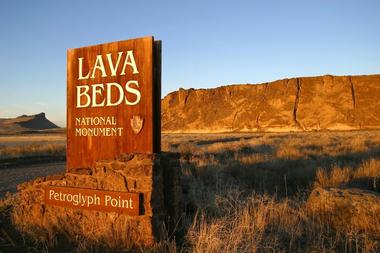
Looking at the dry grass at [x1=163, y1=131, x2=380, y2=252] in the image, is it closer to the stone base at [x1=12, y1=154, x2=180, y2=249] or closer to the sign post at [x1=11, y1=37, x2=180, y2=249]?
the stone base at [x1=12, y1=154, x2=180, y2=249]

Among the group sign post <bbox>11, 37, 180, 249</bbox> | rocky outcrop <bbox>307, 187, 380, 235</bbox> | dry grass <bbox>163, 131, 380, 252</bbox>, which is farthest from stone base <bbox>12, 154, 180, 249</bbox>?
rocky outcrop <bbox>307, 187, 380, 235</bbox>

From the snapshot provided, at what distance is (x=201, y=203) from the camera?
7.39 m

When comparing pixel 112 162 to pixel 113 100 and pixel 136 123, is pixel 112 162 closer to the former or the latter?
pixel 136 123

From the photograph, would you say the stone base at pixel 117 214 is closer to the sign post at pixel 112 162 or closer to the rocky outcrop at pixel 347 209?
the sign post at pixel 112 162

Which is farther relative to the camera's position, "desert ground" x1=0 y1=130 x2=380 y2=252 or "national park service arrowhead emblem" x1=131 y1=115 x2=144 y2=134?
"national park service arrowhead emblem" x1=131 y1=115 x2=144 y2=134

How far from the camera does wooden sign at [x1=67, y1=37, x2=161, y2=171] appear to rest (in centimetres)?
573

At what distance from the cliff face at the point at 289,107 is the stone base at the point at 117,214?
55.1 m

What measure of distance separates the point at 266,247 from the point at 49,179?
12.1 feet

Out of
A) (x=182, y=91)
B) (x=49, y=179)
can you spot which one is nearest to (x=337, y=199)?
(x=49, y=179)

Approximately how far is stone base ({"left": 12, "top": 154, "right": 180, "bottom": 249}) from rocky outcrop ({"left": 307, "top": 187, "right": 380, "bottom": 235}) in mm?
2517

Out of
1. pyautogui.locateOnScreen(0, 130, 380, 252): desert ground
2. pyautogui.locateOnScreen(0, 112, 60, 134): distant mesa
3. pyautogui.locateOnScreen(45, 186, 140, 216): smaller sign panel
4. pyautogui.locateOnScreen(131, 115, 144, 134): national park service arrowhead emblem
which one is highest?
pyautogui.locateOnScreen(0, 112, 60, 134): distant mesa

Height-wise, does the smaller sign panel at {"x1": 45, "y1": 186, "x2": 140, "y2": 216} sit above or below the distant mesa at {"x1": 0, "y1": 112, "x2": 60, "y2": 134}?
below

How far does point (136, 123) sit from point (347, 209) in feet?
12.1

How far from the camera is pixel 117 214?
5410 mm
